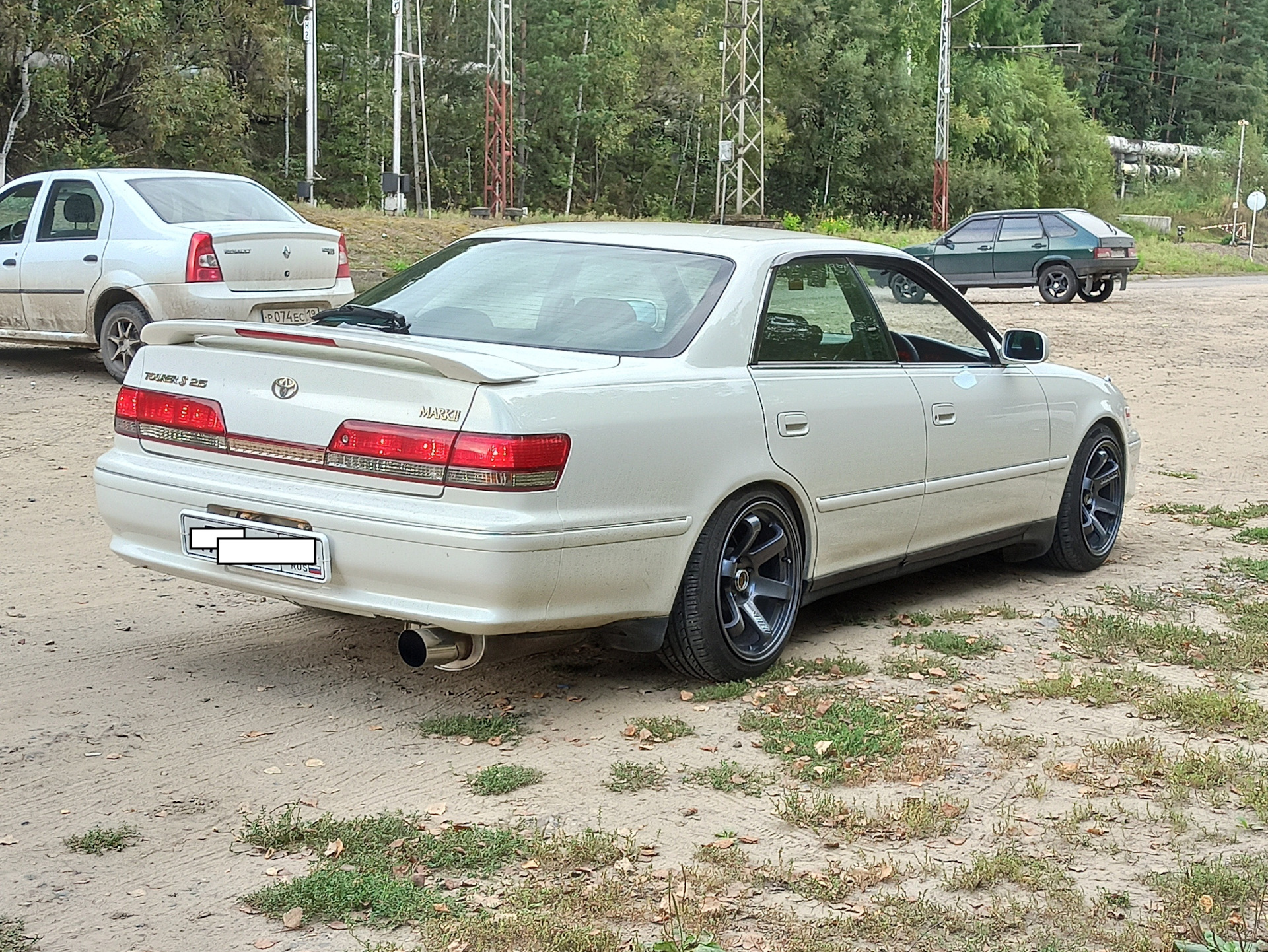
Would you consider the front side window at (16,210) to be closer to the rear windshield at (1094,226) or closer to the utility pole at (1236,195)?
the rear windshield at (1094,226)

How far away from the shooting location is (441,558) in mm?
4496

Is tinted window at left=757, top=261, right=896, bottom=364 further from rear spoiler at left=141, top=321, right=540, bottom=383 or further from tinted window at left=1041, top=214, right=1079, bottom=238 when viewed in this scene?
tinted window at left=1041, top=214, right=1079, bottom=238

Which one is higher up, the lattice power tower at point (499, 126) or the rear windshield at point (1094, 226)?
the lattice power tower at point (499, 126)

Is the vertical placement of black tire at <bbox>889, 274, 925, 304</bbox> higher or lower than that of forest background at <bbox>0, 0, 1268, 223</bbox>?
lower

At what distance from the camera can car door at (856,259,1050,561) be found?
6113 mm

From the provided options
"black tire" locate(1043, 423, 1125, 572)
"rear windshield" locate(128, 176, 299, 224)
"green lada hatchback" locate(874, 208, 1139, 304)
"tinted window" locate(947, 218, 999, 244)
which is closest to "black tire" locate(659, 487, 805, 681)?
"black tire" locate(1043, 423, 1125, 572)

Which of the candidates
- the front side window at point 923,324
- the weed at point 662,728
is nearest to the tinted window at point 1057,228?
the front side window at point 923,324

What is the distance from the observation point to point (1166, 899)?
3574mm

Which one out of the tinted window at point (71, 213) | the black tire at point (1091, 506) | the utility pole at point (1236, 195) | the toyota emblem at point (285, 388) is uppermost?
the utility pole at point (1236, 195)

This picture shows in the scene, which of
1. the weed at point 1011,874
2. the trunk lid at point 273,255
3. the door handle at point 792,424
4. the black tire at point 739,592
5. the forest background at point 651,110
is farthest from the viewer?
the forest background at point 651,110

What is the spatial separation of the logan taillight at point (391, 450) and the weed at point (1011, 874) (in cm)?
179

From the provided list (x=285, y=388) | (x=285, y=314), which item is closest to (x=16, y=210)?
(x=285, y=314)

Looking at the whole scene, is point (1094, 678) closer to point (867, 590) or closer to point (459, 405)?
point (867, 590)

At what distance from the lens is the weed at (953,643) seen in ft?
19.1
